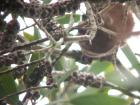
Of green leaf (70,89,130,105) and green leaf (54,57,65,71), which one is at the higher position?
green leaf (54,57,65,71)

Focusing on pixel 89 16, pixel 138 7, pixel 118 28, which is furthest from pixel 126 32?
pixel 89 16

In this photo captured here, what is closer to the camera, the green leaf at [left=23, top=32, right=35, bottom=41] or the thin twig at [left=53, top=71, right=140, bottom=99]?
the thin twig at [left=53, top=71, right=140, bottom=99]

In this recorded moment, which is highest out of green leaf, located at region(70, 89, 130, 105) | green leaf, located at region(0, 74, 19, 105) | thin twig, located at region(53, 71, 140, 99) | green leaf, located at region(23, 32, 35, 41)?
green leaf, located at region(23, 32, 35, 41)

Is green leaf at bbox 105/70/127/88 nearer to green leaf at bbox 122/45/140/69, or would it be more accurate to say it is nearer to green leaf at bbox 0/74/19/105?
green leaf at bbox 122/45/140/69

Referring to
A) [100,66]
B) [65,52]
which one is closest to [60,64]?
[100,66]

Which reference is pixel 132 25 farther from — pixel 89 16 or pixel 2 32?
pixel 2 32

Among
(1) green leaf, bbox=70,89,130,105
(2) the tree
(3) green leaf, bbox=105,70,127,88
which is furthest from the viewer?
(3) green leaf, bbox=105,70,127,88

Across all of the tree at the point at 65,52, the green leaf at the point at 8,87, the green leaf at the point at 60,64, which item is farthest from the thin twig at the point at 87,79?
the green leaf at the point at 8,87

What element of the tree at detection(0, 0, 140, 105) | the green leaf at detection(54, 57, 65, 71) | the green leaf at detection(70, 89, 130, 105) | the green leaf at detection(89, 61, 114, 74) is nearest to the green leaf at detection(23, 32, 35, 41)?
the tree at detection(0, 0, 140, 105)

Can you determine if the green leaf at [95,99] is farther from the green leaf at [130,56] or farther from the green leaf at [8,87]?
the green leaf at [130,56]
